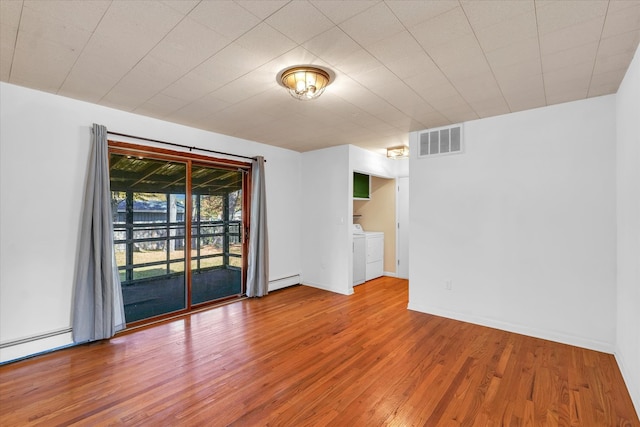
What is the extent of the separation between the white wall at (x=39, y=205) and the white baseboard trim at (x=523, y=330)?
13.8ft

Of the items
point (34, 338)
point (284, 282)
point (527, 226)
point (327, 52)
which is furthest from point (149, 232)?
point (527, 226)

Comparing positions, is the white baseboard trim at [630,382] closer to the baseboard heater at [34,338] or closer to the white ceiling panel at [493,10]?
the white ceiling panel at [493,10]

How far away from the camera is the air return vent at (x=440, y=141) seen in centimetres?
387

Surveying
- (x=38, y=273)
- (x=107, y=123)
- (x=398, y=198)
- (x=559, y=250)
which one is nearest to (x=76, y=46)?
(x=107, y=123)

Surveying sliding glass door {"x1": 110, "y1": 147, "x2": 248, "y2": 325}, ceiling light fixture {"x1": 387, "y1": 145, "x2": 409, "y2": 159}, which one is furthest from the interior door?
sliding glass door {"x1": 110, "y1": 147, "x2": 248, "y2": 325}

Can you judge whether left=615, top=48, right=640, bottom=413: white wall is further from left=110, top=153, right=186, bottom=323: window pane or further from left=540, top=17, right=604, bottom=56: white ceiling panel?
left=110, top=153, right=186, bottom=323: window pane

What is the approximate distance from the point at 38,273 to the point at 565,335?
17.5 ft

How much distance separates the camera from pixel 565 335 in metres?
3.12

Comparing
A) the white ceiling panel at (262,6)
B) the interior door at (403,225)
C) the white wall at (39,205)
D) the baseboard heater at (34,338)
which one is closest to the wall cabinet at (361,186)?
the interior door at (403,225)

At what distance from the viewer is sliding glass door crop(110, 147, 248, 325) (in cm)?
362

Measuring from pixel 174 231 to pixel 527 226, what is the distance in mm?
4338

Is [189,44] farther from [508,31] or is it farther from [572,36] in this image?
[572,36]

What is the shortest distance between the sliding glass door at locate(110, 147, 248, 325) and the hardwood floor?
653 millimetres

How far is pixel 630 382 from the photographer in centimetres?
228
